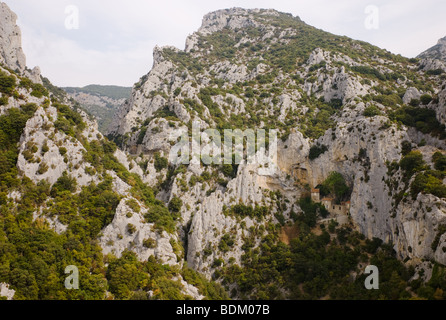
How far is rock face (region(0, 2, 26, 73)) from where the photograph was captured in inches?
3521

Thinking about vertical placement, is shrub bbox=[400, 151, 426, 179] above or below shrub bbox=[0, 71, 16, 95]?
below

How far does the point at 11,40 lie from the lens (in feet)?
301

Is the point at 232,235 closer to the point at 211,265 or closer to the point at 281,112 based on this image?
the point at 211,265

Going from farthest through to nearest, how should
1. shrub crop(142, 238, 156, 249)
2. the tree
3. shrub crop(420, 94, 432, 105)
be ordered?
the tree < shrub crop(420, 94, 432, 105) < shrub crop(142, 238, 156, 249)

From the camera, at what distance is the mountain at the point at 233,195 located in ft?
122

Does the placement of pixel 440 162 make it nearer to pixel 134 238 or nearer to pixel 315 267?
pixel 315 267

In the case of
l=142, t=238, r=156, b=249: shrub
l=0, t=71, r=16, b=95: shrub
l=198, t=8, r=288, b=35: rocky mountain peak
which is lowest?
l=142, t=238, r=156, b=249: shrub

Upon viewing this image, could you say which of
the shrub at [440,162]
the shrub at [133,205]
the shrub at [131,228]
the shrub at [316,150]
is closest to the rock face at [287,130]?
the shrub at [316,150]

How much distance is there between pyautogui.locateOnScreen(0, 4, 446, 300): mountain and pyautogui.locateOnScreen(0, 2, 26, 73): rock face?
4233cm

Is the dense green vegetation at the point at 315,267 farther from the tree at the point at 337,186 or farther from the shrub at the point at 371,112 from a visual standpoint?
the shrub at the point at 371,112

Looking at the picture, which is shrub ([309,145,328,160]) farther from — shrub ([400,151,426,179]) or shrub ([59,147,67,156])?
shrub ([59,147,67,156])

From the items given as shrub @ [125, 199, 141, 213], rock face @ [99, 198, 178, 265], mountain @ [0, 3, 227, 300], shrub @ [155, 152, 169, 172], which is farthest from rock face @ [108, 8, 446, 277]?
shrub @ [125, 199, 141, 213]

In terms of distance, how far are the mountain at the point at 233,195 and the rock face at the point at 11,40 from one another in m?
42.3

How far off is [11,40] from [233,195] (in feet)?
282
